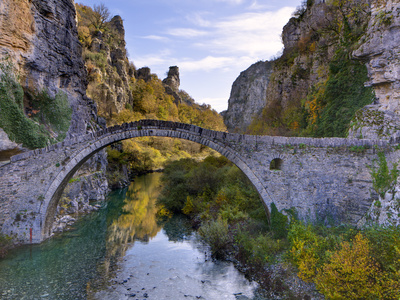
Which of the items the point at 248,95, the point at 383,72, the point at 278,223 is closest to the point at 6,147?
the point at 278,223

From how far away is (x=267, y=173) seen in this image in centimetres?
1095

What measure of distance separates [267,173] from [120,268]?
6594 millimetres

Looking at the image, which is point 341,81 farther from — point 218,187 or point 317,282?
point 317,282

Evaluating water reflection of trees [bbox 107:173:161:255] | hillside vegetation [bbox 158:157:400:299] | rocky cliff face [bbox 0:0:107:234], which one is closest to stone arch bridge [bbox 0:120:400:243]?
hillside vegetation [bbox 158:157:400:299]

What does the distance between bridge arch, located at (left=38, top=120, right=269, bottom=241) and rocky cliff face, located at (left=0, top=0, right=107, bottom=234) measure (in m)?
3.06

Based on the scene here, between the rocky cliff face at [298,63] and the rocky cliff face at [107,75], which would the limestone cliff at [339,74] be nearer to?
the rocky cliff face at [298,63]

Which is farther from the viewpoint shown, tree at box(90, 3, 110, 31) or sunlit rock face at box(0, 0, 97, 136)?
tree at box(90, 3, 110, 31)

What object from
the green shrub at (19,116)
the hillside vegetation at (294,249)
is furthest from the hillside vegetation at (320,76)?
the green shrub at (19,116)

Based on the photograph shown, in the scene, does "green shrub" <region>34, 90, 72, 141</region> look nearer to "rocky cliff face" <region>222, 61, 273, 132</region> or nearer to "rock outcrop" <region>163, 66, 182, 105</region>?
"rock outcrop" <region>163, 66, 182, 105</region>

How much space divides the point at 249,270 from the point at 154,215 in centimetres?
923

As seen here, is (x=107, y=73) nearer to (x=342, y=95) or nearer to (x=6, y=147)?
(x=6, y=147)

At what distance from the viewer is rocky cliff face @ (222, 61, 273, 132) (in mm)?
58344

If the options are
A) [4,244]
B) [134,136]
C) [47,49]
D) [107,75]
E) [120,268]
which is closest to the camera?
[120,268]

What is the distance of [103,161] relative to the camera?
2462cm
